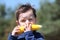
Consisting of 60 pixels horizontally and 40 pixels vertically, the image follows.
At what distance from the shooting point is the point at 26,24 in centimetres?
198

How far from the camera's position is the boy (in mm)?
1972

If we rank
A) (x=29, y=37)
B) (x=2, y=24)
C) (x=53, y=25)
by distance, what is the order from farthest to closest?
(x=2, y=24)
(x=53, y=25)
(x=29, y=37)

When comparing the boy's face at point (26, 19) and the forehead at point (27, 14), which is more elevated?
the forehead at point (27, 14)

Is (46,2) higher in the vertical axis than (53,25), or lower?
higher

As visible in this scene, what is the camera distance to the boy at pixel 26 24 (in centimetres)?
197

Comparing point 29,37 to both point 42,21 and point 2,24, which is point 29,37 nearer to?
point 42,21

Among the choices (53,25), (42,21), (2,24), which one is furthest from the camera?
(2,24)

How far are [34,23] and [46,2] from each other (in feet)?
42.2

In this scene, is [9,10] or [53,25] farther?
[9,10]

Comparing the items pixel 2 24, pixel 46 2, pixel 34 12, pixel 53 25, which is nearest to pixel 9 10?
pixel 2 24

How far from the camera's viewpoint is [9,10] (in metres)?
18.3

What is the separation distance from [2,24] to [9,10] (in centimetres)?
96

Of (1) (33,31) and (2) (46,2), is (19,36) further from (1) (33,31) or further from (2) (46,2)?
(2) (46,2)

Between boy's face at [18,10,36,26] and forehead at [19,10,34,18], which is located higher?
forehead at [19,10,34,18]
